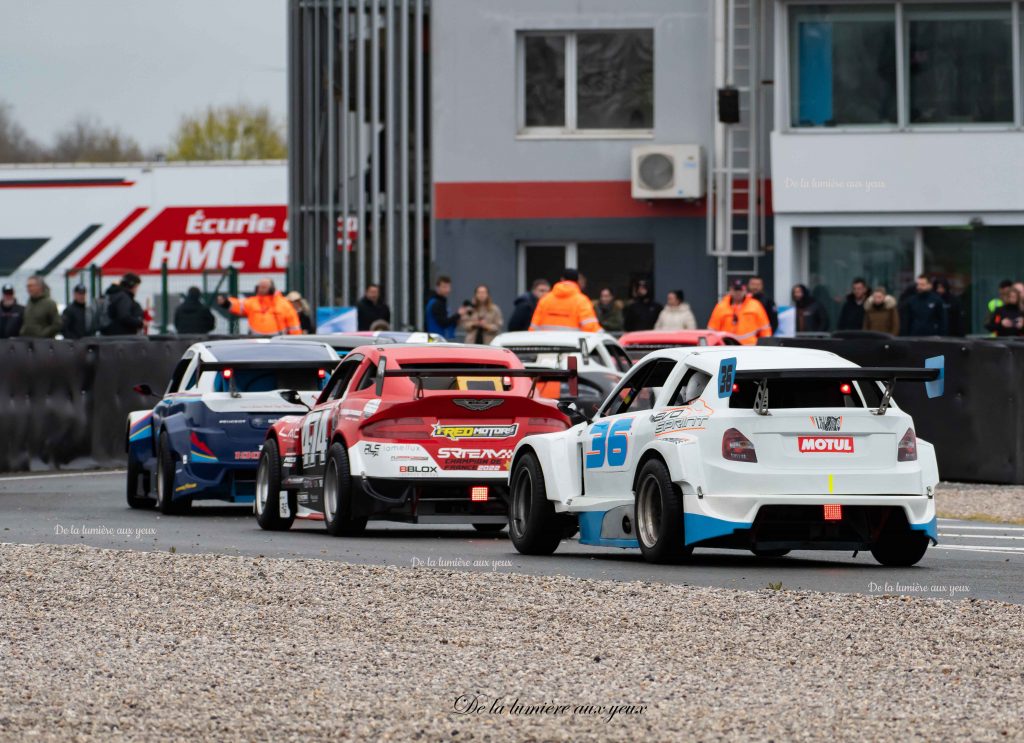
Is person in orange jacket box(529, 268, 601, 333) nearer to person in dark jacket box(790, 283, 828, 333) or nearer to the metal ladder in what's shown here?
person in dark jacket box(790, 283, 828, 333)

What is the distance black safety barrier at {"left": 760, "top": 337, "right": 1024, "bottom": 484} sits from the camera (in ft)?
71.8

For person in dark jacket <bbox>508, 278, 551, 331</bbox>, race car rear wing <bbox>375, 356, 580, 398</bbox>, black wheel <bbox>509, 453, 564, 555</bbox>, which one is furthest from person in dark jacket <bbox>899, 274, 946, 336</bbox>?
black wheel <bbox>509, 453, 564, 555</bbox>

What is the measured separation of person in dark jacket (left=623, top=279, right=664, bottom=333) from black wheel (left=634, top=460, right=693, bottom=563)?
60.2 feet

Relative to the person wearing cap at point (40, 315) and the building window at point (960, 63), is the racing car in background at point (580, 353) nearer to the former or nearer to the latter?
the person wearing cap at point (40, 315)

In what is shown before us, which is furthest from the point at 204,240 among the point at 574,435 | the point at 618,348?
the point at 574,435

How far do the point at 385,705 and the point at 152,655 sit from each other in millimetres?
1685

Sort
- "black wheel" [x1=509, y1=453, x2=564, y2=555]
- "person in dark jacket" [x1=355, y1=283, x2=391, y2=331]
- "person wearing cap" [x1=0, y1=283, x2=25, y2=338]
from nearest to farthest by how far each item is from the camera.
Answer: "black wheel" [x1=509, y1=453, x2=564, y2=555]
"person wearing cap" [x1=0, y1=283, x2=25, y2=338]
"person in dark jacket" [x1=355, y1=283, x2=391, y2=331]

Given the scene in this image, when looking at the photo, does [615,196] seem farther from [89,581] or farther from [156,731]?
[156,731]

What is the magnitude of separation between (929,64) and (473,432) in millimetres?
20411

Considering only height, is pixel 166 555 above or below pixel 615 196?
below

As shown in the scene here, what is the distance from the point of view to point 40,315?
29.8 metres

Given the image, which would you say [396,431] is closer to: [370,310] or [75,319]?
[75,319]

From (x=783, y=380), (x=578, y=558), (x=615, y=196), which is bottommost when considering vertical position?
(x=578, y=558)

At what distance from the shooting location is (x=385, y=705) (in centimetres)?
808
